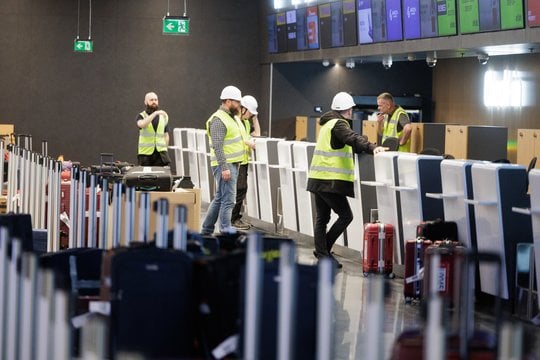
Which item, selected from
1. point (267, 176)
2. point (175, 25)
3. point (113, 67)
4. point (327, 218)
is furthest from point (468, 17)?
point (113, 67)

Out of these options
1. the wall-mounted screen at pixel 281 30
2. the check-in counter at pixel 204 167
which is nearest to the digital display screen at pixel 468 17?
the check-in counter at pixel 204 167

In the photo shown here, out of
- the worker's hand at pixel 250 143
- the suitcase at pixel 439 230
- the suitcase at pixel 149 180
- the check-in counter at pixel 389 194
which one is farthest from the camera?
the worker's hand at pixel 250 143

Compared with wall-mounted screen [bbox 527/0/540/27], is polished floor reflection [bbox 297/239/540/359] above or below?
below

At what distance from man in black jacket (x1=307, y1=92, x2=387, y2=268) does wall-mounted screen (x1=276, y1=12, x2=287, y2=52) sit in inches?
394

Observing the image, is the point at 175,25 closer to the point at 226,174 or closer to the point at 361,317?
the point at 226,174

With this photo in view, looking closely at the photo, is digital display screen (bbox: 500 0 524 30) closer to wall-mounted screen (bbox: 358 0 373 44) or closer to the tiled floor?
the tiled floor

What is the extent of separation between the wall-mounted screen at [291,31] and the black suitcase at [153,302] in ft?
53.4

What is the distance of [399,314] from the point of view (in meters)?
9.52

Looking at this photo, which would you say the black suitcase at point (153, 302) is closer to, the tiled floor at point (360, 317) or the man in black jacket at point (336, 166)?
the tiled floor at point (360, 317)

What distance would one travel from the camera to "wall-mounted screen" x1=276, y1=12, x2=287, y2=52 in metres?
21.8

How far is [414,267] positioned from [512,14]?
464cm

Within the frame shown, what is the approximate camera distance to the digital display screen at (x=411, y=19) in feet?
52.5

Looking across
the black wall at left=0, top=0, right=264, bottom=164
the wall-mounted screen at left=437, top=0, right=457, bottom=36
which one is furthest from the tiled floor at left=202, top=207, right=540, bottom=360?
the black wall at left=0, top=0, right=264, bottom=164

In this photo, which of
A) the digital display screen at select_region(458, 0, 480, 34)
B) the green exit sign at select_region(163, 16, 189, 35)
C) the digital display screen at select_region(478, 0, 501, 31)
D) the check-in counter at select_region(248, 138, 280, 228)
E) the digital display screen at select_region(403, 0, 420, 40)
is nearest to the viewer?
the digital display screen at select_region(478, 0, 501, 31)
